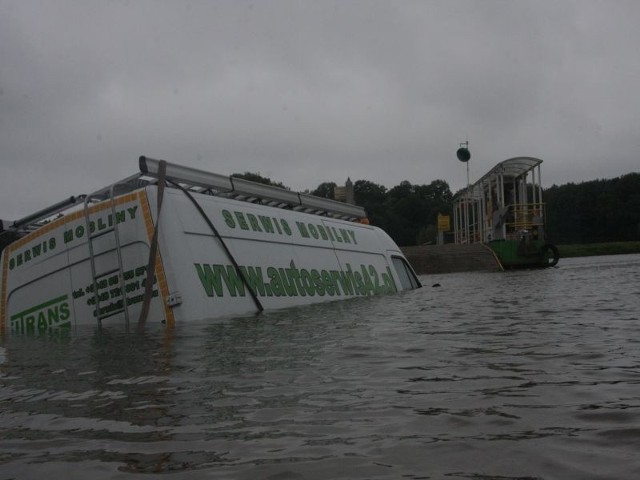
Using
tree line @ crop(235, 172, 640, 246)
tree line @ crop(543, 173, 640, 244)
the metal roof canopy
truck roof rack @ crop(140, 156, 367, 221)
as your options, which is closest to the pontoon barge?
the metal roof canopy

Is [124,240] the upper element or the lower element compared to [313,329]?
upper

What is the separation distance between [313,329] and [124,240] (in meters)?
2.48

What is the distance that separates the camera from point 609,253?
5794 centimetres

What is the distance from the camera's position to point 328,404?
3.43 meters

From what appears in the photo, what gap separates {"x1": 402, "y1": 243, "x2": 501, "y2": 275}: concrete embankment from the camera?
3117 cm

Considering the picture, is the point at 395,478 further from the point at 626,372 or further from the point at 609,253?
the point at 609,253

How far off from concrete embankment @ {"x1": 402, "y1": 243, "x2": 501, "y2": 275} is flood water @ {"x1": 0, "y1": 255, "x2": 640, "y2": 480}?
25.0 metres

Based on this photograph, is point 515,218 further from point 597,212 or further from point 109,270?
point 597,212

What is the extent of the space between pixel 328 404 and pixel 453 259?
97.3 ft

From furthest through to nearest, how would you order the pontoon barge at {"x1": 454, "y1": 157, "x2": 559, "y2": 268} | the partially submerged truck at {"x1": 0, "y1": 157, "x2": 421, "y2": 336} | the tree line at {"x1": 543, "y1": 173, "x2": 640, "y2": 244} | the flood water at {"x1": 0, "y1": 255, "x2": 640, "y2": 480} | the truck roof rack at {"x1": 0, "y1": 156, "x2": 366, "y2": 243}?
the tree line at {"x1": 543, "y1": 173, "x2": 640, "y2": 244} < the pontoon barge at {"x1": 454, "y1": 157, "x2": 559, "y2": 268} < the truck roof rack at {"x1": 0, "y1": 156, "x2": 366, "y2": 243} < the partially submerged truck at {"x1": 0, "y1": 157, "x2": 421, "y2": 336} < the flood water at {"x1": 0, "y1": 255, "x2": 640, "y2": 480}

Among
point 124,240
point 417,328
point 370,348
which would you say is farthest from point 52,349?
point 417,328

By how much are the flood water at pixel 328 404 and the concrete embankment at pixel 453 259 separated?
24963 mm

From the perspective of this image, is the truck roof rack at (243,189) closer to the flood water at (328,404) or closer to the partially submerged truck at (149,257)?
the partially submerged truck at (149,257)

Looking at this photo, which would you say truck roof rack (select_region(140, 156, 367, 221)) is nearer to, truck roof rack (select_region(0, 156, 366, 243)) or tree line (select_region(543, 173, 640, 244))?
truck roof rack (select_region(0, 156, 366, 243))
